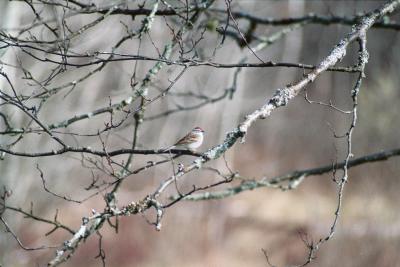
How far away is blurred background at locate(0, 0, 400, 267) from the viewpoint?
8938 millimetres

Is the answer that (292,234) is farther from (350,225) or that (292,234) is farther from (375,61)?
(350,225)

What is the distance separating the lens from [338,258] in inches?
325

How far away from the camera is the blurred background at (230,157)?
8.94 metres

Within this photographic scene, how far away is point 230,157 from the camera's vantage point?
18.1 m

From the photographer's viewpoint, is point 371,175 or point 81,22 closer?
point 371,175

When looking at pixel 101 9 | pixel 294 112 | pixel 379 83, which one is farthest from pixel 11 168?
pixel 294 112

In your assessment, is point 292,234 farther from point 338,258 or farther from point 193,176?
point 338,258

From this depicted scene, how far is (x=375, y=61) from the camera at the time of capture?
17859 mm

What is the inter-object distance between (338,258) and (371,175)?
4.64 feet

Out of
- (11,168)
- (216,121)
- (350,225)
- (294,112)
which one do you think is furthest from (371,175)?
(294,112)

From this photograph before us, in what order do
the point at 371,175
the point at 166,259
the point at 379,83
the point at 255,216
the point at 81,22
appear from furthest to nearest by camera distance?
the point at 255,216
the point at 166,259
the point at 379,83
the point at 81,22
the point at 371,175

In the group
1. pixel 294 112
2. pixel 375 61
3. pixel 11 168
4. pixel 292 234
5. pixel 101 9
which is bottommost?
pixel 101 9

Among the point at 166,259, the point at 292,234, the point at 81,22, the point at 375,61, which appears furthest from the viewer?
the point at 375,61

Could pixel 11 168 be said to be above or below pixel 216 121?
below
